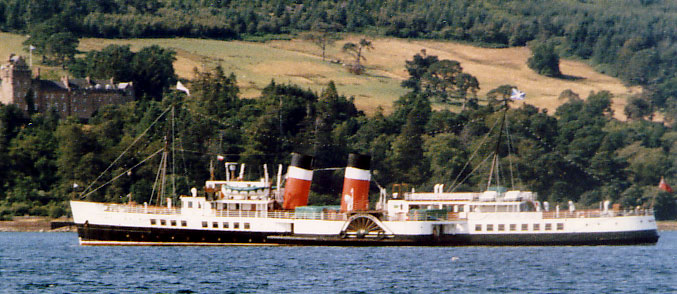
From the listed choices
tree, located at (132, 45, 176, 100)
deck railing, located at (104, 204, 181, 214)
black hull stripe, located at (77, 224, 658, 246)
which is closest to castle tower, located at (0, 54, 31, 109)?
tree, located at (132, 45, 176, 100)

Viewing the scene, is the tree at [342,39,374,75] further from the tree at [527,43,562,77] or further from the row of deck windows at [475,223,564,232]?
the row of deck windows at [475,223,564,232]

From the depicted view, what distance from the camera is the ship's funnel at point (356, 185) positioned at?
78.6 meters

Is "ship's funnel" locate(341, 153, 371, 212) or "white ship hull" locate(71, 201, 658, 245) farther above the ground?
"ship's funnel" locate(341, 153, 371, 212)

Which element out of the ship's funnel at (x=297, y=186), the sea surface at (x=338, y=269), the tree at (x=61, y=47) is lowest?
the sea surface at (x=338, y=269)

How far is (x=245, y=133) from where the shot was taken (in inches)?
4914

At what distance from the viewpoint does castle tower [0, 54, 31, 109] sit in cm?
14200

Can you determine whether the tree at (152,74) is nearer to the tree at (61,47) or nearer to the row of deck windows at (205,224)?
the tree at (61,47)

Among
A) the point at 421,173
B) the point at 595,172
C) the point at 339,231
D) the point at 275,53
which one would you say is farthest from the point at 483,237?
the point at 275,53

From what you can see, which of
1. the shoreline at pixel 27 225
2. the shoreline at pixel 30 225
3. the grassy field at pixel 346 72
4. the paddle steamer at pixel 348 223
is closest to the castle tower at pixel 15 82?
the grassy field at pixel 346 72

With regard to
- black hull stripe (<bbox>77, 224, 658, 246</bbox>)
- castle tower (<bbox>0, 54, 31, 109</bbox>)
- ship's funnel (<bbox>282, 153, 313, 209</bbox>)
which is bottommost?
black hull stripe (<bbox>77, 224, 658, 246</bbox>)

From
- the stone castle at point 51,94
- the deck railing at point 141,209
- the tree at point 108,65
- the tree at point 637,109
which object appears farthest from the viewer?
the tree at point 637,109

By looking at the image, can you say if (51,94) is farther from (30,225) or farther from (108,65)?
(30,225)

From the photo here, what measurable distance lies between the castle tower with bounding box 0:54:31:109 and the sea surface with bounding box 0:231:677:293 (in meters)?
67.8

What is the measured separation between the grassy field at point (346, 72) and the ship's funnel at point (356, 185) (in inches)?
2920
